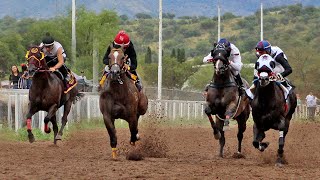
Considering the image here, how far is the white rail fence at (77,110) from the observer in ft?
88.2

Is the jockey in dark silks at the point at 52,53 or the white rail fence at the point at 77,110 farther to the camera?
the white rail fence at the point at 77,110

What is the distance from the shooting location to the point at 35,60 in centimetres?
2020

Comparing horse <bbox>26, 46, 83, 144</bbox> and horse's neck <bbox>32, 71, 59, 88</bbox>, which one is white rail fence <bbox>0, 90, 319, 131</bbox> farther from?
horse's neck <bbox>32, 71, 59, 88</bbox>

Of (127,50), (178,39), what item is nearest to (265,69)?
(127,50)

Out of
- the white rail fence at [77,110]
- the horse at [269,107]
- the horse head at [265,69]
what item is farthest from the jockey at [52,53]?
the horse head at [265,69]

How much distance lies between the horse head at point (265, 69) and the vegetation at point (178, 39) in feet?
88.3

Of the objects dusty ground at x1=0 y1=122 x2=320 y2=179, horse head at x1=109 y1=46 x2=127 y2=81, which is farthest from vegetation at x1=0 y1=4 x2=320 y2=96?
horse head at x1=109 y1=46 x2=127 y2=81

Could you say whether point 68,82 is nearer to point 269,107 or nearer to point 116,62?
point 116,62

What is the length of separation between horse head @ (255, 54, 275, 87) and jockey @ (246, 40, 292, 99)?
0.64m

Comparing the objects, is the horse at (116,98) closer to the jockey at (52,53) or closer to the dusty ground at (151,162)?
A: the dusty ground at (151,162)

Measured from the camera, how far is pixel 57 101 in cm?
2134

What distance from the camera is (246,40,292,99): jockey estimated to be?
59.5 feet

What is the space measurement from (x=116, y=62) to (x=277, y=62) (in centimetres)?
335

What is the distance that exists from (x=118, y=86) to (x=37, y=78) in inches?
130
